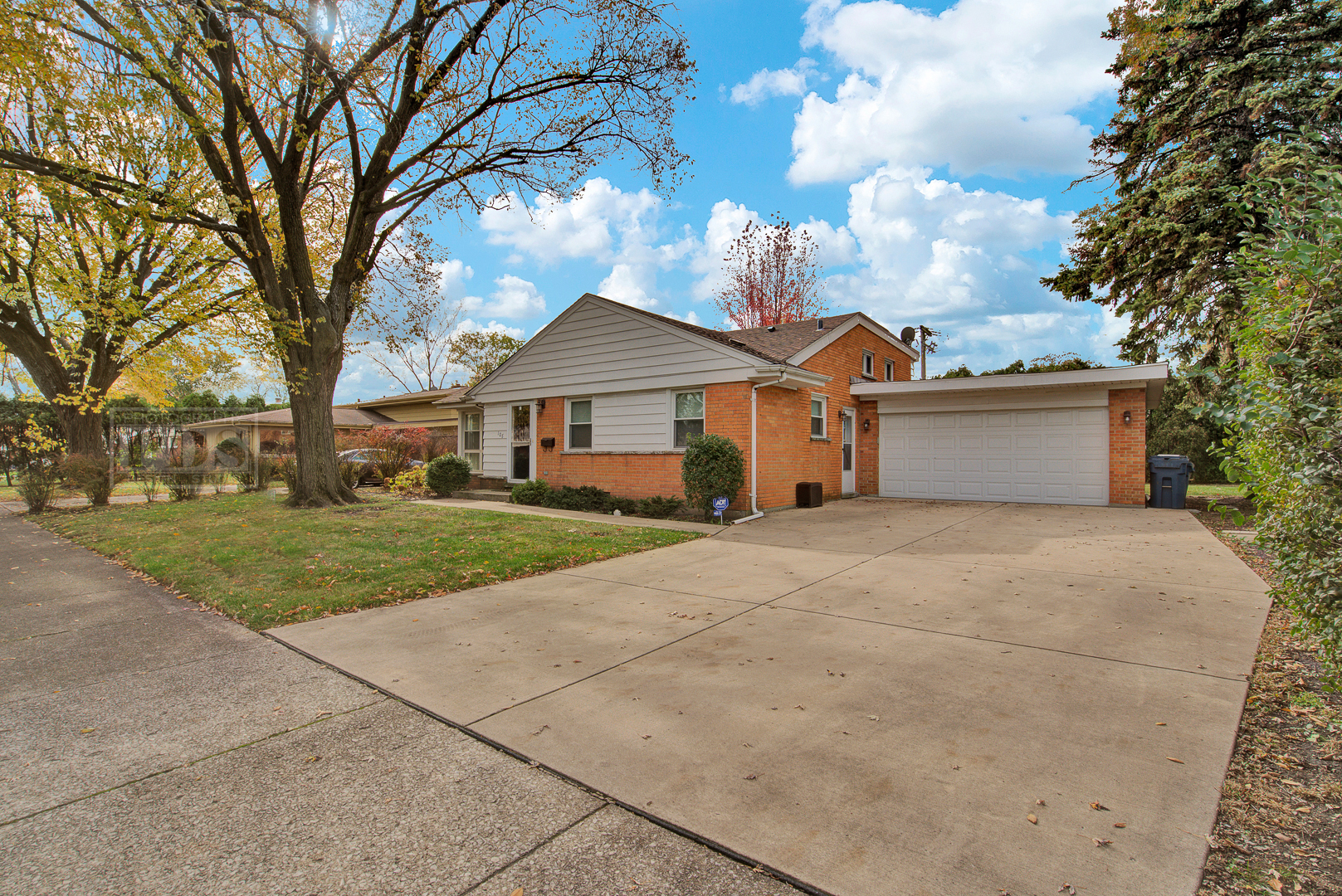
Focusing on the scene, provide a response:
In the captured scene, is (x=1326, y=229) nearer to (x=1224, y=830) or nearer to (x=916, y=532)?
(x=1224, y=830)

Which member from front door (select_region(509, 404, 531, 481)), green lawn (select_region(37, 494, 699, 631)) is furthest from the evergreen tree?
front door (select_region(509, 404, 531, 481))

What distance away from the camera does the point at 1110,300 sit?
49.3ft

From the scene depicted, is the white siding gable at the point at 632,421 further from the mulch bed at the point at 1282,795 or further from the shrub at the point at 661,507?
the mulch bed at the point at 1282,795

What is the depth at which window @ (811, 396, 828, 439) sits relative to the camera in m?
14.2

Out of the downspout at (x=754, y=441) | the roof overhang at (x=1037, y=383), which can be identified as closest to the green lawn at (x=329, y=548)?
the downspout at (x=754, y=441)

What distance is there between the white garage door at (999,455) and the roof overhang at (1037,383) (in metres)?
0.60

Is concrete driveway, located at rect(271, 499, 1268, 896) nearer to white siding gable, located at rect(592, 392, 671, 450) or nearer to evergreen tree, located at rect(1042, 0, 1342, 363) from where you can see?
white siding gable, located at rect(592, 392, 671, 450)

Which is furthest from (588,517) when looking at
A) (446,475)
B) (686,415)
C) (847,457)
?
(847,457)

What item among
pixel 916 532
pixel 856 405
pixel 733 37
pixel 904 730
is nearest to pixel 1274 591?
pixel 904 730

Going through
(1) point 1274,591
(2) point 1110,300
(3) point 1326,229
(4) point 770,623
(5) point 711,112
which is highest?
(5) point 711,112

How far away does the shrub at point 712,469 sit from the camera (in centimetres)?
1098

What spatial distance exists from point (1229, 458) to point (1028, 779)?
A: 2.08 meters

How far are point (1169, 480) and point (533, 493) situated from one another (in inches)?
537

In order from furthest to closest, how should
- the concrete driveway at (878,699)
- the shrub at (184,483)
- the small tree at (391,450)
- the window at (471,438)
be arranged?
the window at (471,438) < the small tree at (391,450) < the shrub at (184,483) < the concrete driveway at (878,699)
